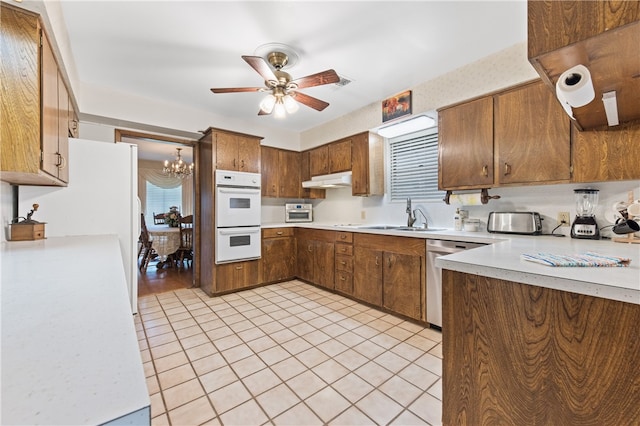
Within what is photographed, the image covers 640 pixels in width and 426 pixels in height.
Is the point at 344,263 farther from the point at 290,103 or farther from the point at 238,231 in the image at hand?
the point at 290,103

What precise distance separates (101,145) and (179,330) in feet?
6.00

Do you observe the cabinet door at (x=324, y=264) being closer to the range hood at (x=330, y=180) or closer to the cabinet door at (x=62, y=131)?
the range hood at (x=330, y=180)

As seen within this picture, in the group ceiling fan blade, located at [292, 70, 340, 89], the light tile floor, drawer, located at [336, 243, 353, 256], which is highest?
ceiling fan blade, located at [292, 70, 340, 89]

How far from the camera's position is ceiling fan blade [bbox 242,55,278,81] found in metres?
1.92

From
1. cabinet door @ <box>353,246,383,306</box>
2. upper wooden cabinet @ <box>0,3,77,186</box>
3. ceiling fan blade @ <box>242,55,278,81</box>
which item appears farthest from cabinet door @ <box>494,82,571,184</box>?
upper wooden cabinet @ <box>0,3,77,186</box>

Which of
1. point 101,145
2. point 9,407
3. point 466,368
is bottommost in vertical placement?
point 466,368

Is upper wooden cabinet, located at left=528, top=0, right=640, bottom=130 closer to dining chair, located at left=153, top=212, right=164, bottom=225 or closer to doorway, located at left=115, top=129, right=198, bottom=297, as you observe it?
doorway, located at left=115, top=129, right=198, bottom=297

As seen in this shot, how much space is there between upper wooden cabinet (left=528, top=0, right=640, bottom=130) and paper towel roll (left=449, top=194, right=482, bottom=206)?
1479 mm

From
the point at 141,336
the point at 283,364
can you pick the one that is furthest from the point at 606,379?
the point at 141,336

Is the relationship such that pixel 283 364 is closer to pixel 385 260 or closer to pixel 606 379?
pixel 385 260

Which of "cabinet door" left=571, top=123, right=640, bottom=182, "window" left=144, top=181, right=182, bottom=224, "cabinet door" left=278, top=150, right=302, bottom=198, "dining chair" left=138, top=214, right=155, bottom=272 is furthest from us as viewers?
"window" left=144, top=181, right=182, bottom=224

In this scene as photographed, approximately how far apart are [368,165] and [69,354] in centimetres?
326

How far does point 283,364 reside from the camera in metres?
1.90

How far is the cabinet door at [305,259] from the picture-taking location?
3.81 metres
